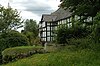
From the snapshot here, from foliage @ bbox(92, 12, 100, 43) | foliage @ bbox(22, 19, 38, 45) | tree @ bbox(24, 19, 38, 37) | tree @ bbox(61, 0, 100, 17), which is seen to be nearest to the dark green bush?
tree @ bbox(61, 0, 100, 17)

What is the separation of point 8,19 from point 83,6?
22.8m

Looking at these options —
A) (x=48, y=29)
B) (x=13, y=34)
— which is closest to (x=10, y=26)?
(x=13, y=34)

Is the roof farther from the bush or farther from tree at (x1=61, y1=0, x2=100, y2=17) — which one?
tree at (x1=61, y1=0, x2=100, y2=17)

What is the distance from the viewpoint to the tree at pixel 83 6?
1589 centimetres

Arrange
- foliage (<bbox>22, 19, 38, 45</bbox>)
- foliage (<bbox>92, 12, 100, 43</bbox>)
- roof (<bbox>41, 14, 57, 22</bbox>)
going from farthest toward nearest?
roof (<bbox>41, 14, 57, 22</bbox>) < foliage (<bbox>22, 19, 38, 45</bbox>) < foliage (<bbox>92, 12, 100, 43</bbox>)

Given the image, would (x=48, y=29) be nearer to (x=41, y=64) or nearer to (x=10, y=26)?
(x=10, y=26)

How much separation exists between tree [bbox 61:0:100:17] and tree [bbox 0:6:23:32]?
1898 cm

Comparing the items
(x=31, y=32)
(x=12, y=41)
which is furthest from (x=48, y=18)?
(x=12, y=41)

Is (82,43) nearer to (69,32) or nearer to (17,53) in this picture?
(17,53)

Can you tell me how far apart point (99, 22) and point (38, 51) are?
11004 mm

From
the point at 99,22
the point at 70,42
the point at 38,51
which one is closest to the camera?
the point at 99,22

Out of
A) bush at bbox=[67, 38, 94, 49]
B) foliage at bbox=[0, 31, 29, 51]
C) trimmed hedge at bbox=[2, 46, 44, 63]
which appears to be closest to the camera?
bush at bbox=[67, 38, 94, 49]

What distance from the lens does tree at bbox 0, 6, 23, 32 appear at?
116ft

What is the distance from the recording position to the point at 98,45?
17344 millimetres
